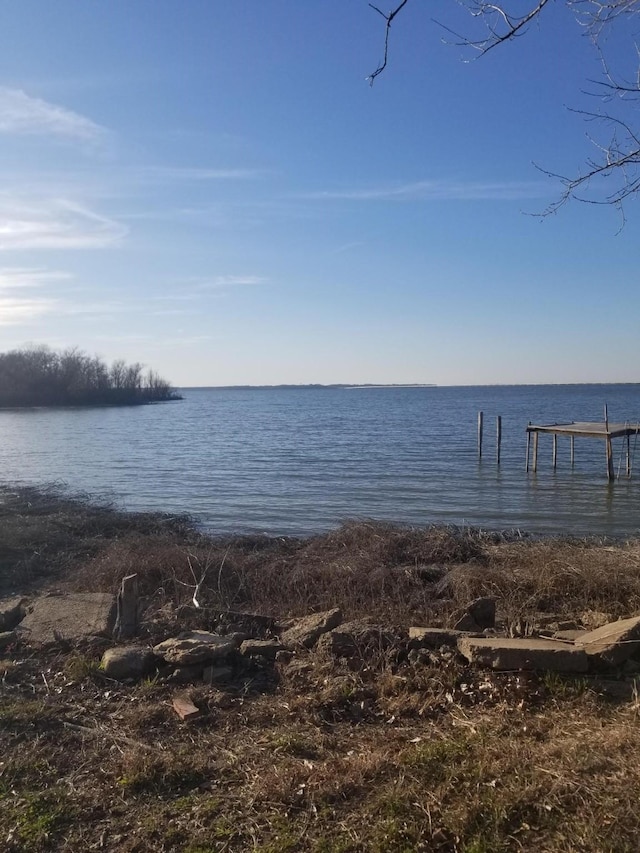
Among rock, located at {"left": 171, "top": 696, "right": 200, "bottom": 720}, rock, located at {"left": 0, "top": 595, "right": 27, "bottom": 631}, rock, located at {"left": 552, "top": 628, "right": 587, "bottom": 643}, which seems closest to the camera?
rock, located at {"left": 171, "top": 696, "right": 200, "bottom": 720}

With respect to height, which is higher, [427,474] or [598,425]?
[598,425]

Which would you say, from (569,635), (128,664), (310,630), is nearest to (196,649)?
(128,664)

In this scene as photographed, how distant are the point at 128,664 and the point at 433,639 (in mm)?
2532

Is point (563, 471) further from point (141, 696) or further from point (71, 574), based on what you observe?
point (141, 696)

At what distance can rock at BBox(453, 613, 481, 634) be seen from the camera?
649 cm

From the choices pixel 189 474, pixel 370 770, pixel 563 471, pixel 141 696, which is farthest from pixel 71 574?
pixel 563 471

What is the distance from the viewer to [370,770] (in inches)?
155

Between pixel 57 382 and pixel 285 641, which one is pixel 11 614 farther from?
pixel 57 382

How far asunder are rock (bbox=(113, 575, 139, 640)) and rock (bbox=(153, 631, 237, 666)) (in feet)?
2.27

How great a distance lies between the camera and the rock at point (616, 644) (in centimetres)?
513

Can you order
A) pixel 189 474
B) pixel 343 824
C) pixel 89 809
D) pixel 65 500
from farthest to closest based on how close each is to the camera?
pixel 189 474 → pixel 65 500 → pixel 89 809 → pixel 343 824

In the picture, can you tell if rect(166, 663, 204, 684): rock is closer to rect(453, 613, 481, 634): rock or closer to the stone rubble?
the stone rubble

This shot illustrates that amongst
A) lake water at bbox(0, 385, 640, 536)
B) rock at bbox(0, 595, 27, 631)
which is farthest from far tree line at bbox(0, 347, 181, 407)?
rock at bbox(0, 595, 27, 631)

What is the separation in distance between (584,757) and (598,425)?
30320 mm
